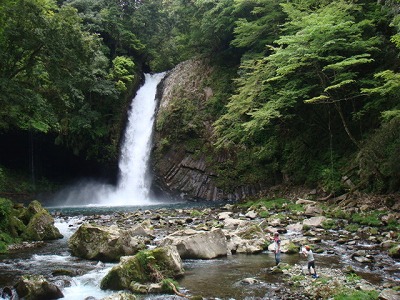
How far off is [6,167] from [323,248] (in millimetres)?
29114

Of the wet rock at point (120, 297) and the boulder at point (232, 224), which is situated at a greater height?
the wet rock at point (120, 297)

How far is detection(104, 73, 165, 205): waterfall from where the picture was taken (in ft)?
95.2

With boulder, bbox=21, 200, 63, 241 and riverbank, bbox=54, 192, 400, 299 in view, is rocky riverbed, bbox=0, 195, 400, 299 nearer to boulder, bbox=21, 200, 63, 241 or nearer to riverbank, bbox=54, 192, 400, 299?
riverbank, bbox=54, 192, 400, 299

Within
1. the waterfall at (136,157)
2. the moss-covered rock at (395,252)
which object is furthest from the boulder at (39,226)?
the waterfall at (136,157)

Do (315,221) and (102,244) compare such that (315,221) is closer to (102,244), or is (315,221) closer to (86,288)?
(102,244)

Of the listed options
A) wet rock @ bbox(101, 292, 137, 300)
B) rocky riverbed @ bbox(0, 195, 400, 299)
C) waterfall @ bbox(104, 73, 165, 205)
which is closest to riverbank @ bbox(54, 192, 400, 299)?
rocky riverbed @ bbox(0, 195, 400, 299)

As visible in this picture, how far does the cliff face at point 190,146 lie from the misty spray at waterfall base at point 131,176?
1355 mm

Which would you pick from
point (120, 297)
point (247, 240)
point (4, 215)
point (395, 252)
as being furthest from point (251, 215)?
point (120, 297)

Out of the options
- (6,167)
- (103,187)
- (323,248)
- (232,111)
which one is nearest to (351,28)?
(232,111)

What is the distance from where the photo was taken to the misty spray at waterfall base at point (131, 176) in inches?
1144

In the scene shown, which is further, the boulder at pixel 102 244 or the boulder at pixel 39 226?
the boulder at pixel 39 226

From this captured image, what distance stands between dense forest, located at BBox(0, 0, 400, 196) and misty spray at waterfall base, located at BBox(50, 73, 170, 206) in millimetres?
1019

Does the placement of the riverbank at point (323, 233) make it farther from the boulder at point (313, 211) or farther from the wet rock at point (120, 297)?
the wet rock at point (120, 297)

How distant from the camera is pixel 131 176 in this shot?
29.7m
